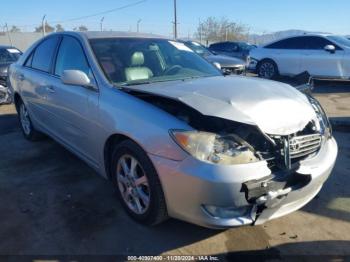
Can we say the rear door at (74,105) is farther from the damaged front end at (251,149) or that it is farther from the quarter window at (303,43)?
the quarter window at (303,43)

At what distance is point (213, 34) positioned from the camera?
4584 centimetres

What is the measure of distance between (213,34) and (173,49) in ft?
142

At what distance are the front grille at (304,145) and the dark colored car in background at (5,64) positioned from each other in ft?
24.8

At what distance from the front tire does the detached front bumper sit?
0.31 feet

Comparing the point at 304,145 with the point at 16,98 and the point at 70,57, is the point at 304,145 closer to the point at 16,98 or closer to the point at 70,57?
the point at 70,57

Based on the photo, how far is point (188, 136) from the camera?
100 inches

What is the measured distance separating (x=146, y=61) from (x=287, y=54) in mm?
8763

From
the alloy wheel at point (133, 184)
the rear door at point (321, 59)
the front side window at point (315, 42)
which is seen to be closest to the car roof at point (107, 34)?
the alloy wheel at point (133, 184)

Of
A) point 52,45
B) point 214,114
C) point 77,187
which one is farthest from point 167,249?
point 52,45

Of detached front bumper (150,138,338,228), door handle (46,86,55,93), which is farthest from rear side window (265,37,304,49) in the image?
detached front bumper (150,138,338,228)

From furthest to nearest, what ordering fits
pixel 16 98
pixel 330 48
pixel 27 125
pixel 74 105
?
pixel 330 48 → pixel 16 98 → pixel 27 125 → pixel 74 105

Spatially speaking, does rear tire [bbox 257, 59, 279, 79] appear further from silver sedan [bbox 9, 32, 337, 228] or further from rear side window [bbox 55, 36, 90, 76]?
rear side window [bbox 55, 36, 90, 76]

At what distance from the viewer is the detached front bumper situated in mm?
2430

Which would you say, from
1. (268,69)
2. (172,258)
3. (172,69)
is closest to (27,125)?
(172,69)
